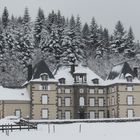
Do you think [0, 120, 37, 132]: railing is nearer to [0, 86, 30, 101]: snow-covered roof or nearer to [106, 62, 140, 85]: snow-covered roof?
[0, 86, 30, 101]: snow-covered roof

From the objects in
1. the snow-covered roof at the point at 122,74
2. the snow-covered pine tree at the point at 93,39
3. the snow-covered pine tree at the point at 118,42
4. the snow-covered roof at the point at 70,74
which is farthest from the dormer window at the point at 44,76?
the snow-covered pine tree at the point at 118,42

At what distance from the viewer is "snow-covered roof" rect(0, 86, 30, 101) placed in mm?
82850

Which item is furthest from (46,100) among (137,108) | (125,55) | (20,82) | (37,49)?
(125,55)

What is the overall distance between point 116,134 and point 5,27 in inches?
3064

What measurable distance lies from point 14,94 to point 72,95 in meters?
11.1

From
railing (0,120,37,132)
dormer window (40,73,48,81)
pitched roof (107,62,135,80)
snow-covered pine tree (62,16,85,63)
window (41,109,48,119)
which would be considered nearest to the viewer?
railing (0,120,37,132)

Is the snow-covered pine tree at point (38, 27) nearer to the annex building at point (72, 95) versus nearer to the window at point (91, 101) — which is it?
the annex building at point (72, 95)

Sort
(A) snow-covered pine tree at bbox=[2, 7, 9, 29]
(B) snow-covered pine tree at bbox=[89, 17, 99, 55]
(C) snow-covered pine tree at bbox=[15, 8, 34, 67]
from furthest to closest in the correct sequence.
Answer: (A) snow-covered pine tree at bbox=[2, 7, 9, 29]
(B) snow-covered pine tree at bbox=[89, 17, 99, 55]
(C) snow-covered pine tree at bbox=[15, 8, 34, 67]

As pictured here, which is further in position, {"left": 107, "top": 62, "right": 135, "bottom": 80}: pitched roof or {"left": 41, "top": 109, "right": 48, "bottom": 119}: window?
{"left": 107, "top": 62, "right": 135, "bottom": 80}: pitched roof

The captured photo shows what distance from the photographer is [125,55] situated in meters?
129

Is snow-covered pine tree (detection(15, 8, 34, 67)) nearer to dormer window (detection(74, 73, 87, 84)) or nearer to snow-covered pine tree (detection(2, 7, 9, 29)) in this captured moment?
snow-covered pine tree (detection(2, 7, 9, 29))

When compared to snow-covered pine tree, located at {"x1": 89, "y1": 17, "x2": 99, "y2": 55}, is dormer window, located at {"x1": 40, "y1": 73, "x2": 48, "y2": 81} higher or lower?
lower

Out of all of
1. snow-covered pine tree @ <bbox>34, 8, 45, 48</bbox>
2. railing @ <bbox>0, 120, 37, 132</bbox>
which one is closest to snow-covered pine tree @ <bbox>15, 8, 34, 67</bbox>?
snow-covered pine tree @ <bbox>34, 8, 45, 48</bbox>

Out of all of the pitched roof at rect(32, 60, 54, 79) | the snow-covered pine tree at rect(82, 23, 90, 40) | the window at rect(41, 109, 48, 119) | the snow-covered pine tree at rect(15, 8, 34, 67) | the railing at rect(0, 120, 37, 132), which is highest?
the snow-covered pine tree at rect(82, 23, 90, 40)
